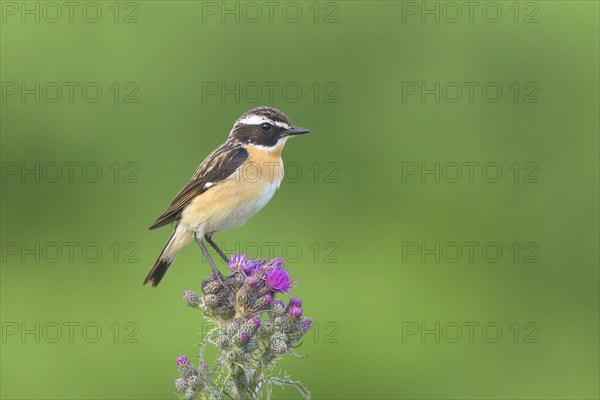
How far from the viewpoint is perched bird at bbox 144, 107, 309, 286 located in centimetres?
680

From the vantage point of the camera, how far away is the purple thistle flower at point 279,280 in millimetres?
5688

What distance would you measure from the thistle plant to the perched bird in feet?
3.23

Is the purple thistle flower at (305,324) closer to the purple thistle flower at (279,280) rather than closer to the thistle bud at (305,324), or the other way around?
the thistle bud at (305,324)

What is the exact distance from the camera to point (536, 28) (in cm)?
1380

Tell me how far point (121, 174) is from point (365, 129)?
312cm

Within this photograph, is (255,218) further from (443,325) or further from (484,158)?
(484,158)

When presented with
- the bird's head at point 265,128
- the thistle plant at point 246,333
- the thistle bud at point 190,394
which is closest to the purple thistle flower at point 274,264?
the thistle plant at point 246,333

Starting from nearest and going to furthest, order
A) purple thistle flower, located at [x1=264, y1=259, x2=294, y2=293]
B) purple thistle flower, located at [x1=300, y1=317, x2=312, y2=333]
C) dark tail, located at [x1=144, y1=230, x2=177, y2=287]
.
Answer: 1. purple thistle flower, located at [x1=300, y1=317, x2=312, y2=333]
2. purple thistle flower, located at [x1=264, y1=259, x2=294, y2=293]
3. dark tail, located at [x1=144, y1=230, x2=177, y2=287]

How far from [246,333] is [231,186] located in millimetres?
1774

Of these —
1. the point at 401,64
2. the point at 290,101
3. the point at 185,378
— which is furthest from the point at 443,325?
the point at 185,378

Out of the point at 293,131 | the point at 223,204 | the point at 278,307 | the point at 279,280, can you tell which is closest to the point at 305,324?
the point at 278,307

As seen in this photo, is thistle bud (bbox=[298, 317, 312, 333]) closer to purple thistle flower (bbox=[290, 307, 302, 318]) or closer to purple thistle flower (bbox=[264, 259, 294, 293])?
purple thistle flower (bbox=[290, 307, 302, 318])

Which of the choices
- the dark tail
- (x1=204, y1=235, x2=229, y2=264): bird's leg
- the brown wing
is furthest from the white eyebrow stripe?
the dark tail

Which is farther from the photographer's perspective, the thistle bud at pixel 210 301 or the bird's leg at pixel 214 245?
the bird's leg at pixel 214 245
